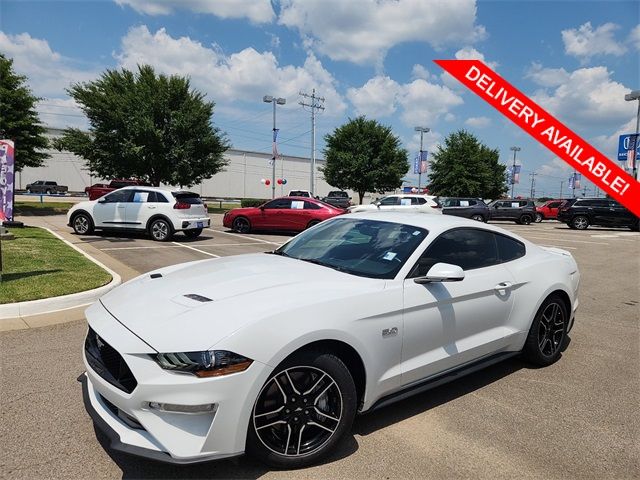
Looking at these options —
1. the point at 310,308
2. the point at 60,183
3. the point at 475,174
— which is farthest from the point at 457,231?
the point at 60,183

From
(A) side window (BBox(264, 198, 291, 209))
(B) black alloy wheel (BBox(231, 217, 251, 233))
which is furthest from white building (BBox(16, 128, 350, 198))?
(A) side window (BBox(264, 198, 291, 209))

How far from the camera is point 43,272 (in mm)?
7492

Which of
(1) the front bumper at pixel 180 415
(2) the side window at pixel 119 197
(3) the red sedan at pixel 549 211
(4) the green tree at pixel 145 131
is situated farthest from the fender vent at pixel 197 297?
(3) the red sedan at pixel 549 211

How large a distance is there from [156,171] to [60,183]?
44.9 m

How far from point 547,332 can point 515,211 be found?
2975 centimetres

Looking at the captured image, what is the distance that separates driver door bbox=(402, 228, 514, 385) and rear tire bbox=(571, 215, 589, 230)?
26.6 m

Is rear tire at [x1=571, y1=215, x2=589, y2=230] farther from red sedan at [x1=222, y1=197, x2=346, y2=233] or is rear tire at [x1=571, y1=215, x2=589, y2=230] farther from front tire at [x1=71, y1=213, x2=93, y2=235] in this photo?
front tire at [x1=71, y1=213, x2=93, y2=235]

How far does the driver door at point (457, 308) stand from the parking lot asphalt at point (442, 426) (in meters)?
0.39

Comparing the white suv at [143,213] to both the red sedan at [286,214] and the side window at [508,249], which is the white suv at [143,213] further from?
the side window at [508,249]

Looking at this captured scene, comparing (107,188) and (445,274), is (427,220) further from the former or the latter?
(107,188)

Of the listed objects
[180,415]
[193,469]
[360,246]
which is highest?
[360,246]

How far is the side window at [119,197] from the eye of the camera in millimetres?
14617

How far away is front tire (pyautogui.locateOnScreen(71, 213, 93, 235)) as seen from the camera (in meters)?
14.8

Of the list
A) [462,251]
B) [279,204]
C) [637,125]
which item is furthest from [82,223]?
[637,125]
